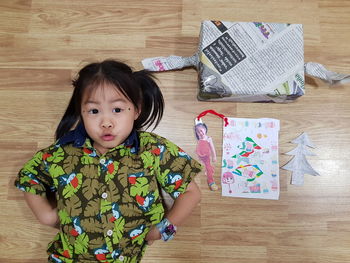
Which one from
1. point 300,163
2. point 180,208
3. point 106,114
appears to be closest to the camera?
point 106,114

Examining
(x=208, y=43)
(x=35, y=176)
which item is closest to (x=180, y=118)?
(x=208, y=43)

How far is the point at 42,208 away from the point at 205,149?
0.51m

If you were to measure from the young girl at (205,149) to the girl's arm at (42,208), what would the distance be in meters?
0.46

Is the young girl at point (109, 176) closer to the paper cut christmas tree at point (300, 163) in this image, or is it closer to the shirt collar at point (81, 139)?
the shirt collar at point (81, 139)

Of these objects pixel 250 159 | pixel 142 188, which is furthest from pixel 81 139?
pixel 250 159

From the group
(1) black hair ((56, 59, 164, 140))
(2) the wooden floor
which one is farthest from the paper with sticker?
(1) black hair ((56, 59, 164, 140))

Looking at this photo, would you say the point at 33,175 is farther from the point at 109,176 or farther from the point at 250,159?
the point at 250,159

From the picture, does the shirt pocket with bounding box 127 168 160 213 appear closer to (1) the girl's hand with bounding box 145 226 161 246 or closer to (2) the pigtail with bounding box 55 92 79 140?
(1) the girl's hand with bounding box 145 226 161 246

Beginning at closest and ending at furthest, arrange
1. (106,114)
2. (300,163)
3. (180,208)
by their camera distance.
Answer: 1. (106,114)
2. (180,208)
3. (300,163)

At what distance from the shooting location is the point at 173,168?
0.90 m

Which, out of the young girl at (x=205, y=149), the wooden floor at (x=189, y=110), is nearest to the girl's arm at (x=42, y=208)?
the wooden floor at (x=189, y=110)

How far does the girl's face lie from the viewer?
2.69 ft

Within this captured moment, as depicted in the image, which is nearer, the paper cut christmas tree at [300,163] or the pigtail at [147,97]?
the pigtail at [147,97]

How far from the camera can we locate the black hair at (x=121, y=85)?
2.74 ft
